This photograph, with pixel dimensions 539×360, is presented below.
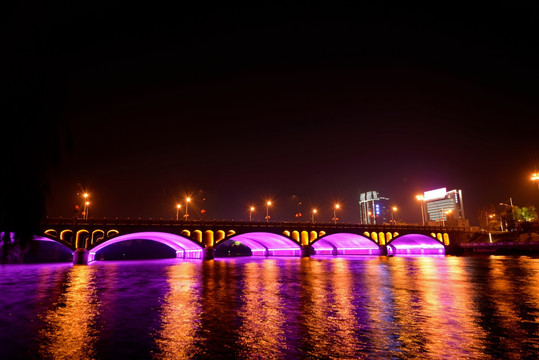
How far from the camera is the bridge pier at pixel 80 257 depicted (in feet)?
202

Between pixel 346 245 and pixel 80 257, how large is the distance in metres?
86.8

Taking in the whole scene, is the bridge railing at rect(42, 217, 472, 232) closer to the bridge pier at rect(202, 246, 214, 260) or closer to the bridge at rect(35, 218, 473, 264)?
the bridge at rect(35, 218, 473, 264)

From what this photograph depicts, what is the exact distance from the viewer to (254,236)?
95.8m

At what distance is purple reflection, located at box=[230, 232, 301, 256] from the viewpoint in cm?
→ 9293

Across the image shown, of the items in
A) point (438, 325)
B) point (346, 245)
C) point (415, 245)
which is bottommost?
point (415, 245)

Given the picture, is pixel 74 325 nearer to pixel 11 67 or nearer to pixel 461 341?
pixel 11 67

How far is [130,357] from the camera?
9.02 metres

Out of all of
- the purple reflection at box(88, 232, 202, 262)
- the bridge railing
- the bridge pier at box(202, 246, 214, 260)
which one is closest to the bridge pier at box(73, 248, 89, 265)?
the bridge railing

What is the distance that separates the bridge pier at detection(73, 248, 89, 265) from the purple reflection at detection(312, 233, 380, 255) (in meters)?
63.4

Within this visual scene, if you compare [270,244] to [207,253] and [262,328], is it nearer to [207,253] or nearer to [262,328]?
[207,253]

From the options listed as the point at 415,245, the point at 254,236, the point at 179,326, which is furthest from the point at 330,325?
the point at 415,245

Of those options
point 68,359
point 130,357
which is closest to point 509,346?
point 130,357

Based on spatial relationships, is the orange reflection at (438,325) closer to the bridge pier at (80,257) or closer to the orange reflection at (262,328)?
the orange reflection at (262,328)

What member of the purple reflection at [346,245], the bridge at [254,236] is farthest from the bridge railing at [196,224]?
the purple reflection at [346,245]
